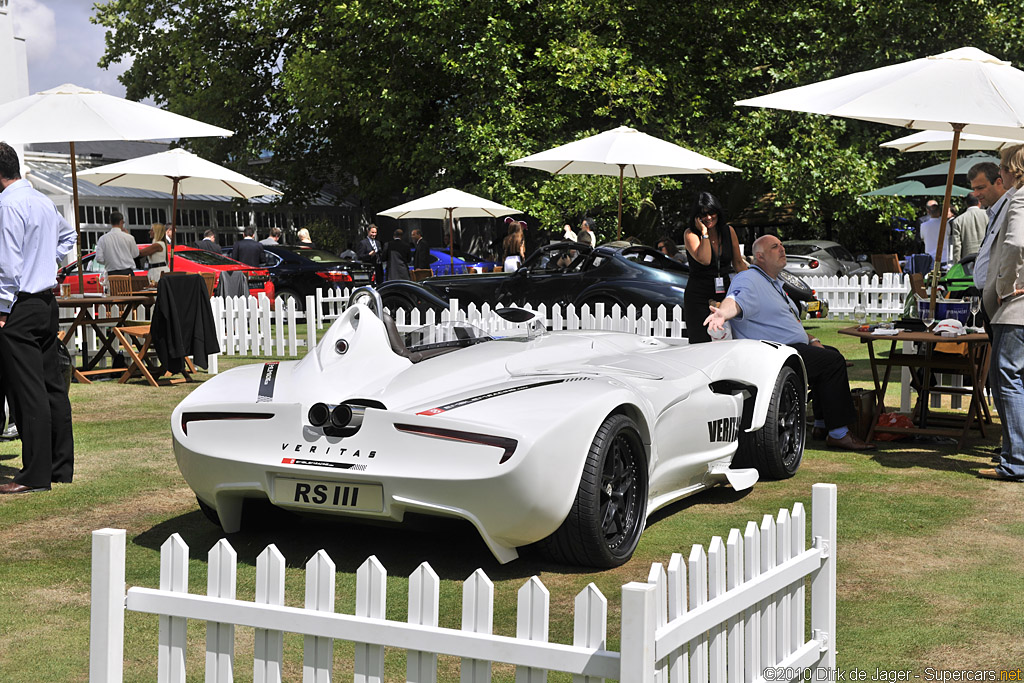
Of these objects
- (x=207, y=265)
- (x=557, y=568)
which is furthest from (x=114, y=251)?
(x=557, y=568)

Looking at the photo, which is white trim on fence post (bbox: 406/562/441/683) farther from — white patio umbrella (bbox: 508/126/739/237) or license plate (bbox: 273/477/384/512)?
white patio umbrella (bbox: 508/126/739/237)

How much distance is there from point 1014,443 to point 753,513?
6.94 ft

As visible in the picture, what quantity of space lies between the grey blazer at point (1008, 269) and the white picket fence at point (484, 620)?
4407 millimetres

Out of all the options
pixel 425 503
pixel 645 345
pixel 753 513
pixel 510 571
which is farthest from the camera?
pixel 645 345

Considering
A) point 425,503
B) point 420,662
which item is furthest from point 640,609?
point 425,503

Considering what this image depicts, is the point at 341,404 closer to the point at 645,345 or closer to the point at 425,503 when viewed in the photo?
the point at 425,503

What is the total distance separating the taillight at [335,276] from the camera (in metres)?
23.2

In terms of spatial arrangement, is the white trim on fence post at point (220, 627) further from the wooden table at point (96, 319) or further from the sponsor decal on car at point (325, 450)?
the wooden table at point (96, 319)

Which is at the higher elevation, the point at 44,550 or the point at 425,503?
the point at 425,503

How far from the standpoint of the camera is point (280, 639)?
2953 mm

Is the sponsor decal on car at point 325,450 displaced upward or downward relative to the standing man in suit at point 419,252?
downward

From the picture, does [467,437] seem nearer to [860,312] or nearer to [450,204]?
[450,204]

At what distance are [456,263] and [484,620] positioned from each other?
24799 millimetres

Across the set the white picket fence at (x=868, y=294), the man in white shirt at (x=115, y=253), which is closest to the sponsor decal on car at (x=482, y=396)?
the man in white shirt at (x=115, y=253)
